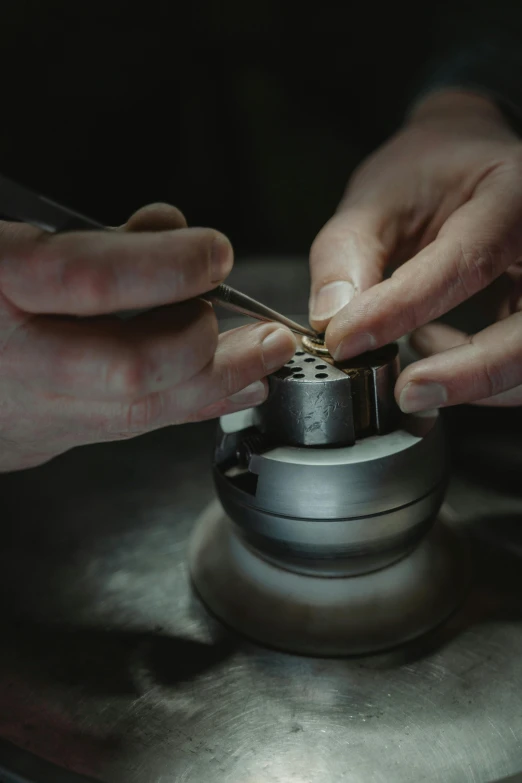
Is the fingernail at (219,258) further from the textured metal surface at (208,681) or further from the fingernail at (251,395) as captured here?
the textured metal surface at (208,681)

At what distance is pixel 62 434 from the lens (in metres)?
0.49

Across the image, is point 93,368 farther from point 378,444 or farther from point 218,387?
point 378,444

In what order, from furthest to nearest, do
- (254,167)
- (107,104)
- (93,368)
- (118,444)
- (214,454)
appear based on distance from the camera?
1. (254,167)
2. (107,104)
3. (118,444)
4. (214,454)
5. (93,368)

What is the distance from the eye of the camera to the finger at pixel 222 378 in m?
0.44

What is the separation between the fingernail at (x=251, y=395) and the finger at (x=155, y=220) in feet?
0.36

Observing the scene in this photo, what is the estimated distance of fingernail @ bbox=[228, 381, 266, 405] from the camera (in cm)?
47

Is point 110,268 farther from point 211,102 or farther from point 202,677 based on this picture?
point 211,102

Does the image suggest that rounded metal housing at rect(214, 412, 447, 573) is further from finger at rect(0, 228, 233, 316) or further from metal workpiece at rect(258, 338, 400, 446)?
finger at rect(0, 228, 233, 316)

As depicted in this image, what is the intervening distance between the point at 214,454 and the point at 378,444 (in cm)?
12

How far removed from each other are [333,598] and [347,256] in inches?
10.9

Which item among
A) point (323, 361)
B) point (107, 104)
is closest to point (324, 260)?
point (323, 361)

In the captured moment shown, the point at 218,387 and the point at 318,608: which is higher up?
the point at 218,387

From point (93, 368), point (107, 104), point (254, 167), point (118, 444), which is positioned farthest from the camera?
point (254, 167)

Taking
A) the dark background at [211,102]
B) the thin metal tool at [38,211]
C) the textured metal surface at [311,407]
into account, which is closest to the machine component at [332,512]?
the textured metal surface at [311,407]
